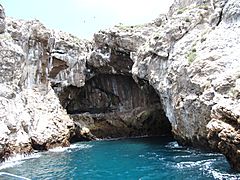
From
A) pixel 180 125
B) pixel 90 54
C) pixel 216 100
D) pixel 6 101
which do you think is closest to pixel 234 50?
pixel 216 100

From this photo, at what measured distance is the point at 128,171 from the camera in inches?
984

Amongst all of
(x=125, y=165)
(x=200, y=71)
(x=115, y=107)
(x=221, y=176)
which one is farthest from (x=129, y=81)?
(x=221, y=176)

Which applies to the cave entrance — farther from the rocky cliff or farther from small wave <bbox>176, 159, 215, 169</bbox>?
small wave <bbox>176, 159, 215, 169</bbox>

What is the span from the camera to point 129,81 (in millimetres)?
Answer: 54469

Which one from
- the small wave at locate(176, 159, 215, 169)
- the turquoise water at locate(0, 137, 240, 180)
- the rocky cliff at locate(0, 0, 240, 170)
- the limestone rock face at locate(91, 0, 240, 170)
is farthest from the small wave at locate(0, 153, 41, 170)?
the limestone rock face at locate(91, 0, 240, 170)

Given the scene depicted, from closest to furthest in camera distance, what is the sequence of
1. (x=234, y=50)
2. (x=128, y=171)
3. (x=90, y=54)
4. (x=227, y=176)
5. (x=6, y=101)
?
1. (x=227, y=176)
2. (x=128, y=171)
3. (x=234, y=50)
4. (x=6, y=101)
5. (x=90, y=54)

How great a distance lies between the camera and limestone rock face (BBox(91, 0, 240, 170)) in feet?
70.6

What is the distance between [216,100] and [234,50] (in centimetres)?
544

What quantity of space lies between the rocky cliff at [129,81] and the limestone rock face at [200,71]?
0.08 m

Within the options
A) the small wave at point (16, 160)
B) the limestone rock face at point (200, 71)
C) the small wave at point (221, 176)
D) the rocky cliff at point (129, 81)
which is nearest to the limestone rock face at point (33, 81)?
the rocky cliff at point (129, 81)

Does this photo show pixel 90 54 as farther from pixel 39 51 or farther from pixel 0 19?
pixel 0 19

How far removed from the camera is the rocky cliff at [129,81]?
88.8 feet

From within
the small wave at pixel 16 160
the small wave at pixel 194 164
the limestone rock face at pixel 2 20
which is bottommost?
the small wave at pixel 194 164

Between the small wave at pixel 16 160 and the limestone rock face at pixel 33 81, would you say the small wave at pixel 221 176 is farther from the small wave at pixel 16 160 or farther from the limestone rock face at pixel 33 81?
the limestone rock face at pixel 33 81
